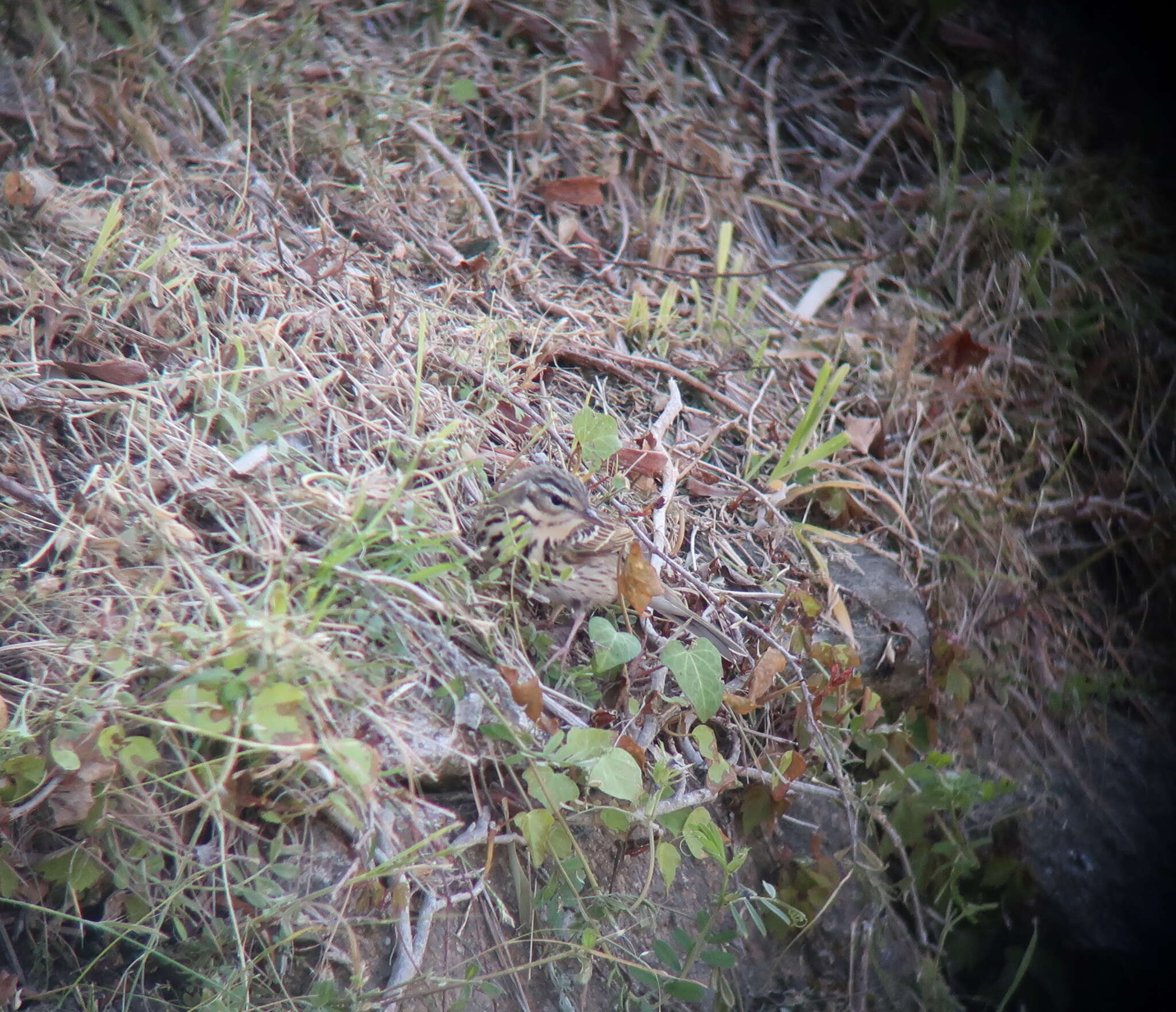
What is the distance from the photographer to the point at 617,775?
114 inches

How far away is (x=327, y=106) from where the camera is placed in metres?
4.82

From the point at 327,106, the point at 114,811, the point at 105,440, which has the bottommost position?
the point at 114,811

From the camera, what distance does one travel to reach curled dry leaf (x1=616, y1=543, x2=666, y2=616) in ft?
10.6

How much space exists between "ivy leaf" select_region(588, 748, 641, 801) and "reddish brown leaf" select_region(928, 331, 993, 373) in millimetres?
3155

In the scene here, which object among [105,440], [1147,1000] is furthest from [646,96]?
[1147,1000]

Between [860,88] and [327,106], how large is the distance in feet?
11.2

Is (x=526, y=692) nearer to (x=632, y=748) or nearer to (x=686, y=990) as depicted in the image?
(x=632, y=748)

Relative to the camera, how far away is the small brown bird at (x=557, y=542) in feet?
10.5

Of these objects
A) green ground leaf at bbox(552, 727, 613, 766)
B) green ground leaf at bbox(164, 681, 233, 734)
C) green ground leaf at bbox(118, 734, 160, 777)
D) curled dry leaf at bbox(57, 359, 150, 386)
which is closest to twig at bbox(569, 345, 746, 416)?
curled dry leaf at bbox(57, 359, 150, 386)

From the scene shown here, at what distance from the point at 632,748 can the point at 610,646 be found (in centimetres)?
33

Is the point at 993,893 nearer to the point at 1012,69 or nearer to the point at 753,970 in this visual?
→ the point at 753,970

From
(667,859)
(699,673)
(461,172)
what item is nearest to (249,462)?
(699,673)

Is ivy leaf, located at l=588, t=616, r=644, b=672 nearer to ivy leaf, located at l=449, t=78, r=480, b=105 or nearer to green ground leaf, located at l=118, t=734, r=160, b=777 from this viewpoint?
green ground leaf, located at l=118, t=734, r=160, b=777

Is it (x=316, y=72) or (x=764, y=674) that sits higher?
(x=316, y=72)
